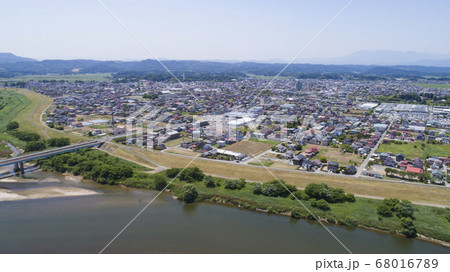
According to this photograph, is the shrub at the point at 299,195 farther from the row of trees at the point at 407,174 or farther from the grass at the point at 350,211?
the row of trees at the point at 407,174

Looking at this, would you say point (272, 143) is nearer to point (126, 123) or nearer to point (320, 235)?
point (320, 235)

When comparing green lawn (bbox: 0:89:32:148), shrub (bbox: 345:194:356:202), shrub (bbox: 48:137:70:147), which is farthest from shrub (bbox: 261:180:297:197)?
green lawn (bbox: 0:89:32:148)

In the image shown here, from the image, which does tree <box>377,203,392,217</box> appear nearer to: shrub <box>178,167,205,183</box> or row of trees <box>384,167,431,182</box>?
row of trees <box>384,167,431,182</box>

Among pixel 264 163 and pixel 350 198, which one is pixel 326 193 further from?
pixel 264 163

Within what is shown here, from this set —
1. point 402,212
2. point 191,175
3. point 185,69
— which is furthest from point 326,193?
point 185,69

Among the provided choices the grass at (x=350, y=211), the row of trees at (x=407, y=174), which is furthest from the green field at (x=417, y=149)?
the grass at (x=350, y=211)

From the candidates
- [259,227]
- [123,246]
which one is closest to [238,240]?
[259,227]

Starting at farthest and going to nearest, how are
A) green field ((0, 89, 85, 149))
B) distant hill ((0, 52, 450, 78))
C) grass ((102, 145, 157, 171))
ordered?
distant hill ((0, 52, 450, 78)) → green field ((0, 89, 85, 149)) → grass ((102, 145, 157, 171))
